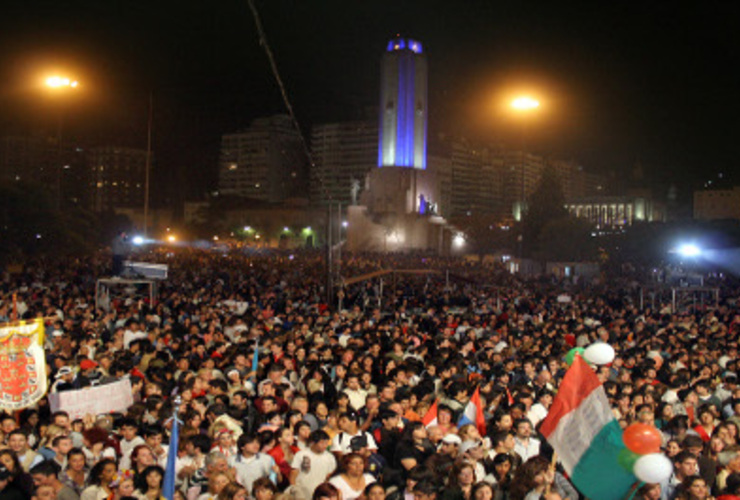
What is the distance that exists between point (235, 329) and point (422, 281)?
17393mm

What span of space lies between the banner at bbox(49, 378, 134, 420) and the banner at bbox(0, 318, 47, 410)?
1.84 feet

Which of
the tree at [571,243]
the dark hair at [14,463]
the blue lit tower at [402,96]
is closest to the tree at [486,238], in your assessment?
the blue lit tower at [402,96]

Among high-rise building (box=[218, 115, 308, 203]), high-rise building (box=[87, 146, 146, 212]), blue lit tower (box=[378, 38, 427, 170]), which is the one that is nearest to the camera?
blue lit tower (box=[378, 38, 427, 170])

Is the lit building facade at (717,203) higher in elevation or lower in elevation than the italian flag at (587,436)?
higher

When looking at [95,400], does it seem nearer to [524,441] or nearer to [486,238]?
[524,441]

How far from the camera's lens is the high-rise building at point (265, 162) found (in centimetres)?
12250

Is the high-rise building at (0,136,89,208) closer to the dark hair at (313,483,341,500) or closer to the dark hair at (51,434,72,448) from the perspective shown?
the dark hair at (51,434,72,448)

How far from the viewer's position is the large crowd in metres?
5.66

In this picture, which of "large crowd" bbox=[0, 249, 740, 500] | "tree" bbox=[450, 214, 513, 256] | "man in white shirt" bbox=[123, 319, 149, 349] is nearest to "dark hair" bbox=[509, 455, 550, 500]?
"large crowd" bbox=[0, 249, 740, 500]

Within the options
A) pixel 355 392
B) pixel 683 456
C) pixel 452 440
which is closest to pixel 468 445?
pixel 452 440

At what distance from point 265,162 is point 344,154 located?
1334cm

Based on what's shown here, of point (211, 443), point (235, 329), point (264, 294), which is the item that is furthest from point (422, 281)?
point (211, 443)

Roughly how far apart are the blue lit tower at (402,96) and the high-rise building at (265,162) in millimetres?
46607

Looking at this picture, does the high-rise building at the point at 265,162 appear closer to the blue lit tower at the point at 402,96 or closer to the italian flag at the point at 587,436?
the blue lit tower at the point at 402,96
